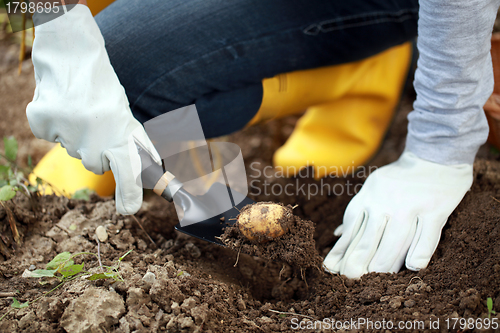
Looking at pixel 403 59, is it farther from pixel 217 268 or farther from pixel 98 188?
pixel 98 188

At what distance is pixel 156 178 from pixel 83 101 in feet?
1.12

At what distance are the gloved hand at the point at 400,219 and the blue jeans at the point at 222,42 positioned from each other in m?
0.64

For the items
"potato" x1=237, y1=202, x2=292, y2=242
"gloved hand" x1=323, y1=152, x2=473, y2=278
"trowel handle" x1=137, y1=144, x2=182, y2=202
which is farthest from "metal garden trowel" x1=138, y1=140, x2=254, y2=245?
"gloved hand" x1=323, y1=152, x2=473, y2=278

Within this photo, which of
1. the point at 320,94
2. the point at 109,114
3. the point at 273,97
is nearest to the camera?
the point at 109,114

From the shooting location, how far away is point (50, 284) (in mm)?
1065

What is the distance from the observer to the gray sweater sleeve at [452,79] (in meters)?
1.07

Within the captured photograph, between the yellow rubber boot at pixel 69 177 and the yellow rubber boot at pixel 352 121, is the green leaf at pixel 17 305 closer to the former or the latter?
the yellow rubber boot at pixel 69 177

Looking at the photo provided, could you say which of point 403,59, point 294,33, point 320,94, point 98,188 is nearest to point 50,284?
point 98,188

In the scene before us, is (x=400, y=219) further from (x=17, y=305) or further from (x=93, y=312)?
(x=17, y=305)

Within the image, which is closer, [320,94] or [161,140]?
[161,140]

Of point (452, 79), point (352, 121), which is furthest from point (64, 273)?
point (352, 121)

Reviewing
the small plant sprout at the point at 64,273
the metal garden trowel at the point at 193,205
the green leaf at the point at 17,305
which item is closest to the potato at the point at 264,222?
the metal garden trowel at the point at 193,205

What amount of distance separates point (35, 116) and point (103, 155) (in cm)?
24

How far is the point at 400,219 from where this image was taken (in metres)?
1.22
